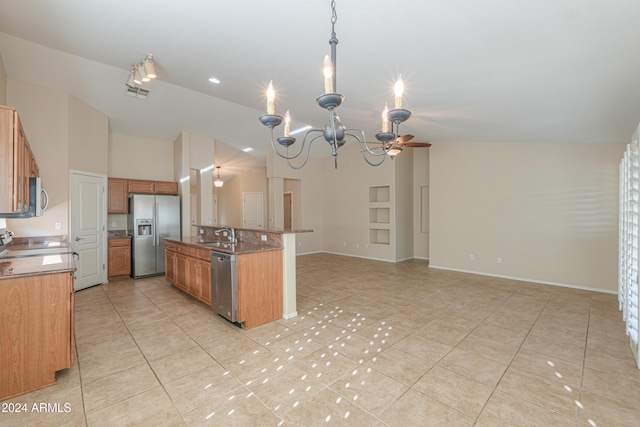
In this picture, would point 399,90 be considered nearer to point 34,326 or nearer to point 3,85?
point 34,326

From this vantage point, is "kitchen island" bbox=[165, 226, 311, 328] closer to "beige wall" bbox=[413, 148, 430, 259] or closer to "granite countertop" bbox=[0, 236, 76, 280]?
"granite countertop" bbox=[0, 236, 76, 280]

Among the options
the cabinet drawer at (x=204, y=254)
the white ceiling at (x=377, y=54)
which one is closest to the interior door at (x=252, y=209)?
the white ceiling at (x=377, y=54)

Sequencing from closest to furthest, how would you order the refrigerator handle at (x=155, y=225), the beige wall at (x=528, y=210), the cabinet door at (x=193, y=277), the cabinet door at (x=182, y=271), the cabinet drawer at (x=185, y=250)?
the cabinet door at (x=193, y=277), the cabinet drawer at (x=185, y=250), the cabinet door at (x=182, y=271), the beige wall at (x=528, y=210), the refrigerator handle at (x=155, y=225)

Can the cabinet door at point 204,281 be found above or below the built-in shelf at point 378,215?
below

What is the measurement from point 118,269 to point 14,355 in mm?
3894

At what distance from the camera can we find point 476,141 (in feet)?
19.4

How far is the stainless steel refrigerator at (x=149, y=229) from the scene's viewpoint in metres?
Result: 5.70

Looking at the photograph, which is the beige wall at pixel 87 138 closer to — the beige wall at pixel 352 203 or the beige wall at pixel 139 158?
the beige wall at pixel 139 158

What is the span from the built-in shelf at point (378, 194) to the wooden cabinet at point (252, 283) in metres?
5.05

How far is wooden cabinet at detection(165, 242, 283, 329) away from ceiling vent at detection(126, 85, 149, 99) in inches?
108

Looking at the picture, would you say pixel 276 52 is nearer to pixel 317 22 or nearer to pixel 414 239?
pixel 317 22

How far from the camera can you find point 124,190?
583cm

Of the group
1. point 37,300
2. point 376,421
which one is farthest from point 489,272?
point 37,300

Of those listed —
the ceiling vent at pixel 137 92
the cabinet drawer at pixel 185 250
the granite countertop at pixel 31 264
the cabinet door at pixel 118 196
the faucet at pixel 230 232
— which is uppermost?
the ceiling vent at pixel 137 92
